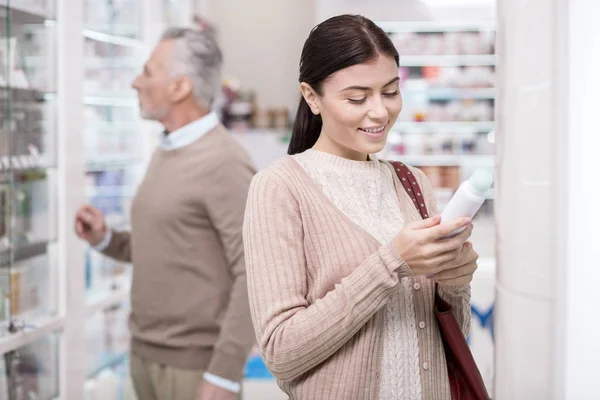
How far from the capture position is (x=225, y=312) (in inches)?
100

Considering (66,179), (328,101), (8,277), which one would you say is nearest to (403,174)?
(328,101)

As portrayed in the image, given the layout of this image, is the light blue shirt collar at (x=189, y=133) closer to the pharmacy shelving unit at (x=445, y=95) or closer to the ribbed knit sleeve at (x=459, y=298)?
the ribbed knit sleeve at (x=459, y=298)

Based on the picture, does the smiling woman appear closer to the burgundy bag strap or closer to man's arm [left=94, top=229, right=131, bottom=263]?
the burgundy bag strap

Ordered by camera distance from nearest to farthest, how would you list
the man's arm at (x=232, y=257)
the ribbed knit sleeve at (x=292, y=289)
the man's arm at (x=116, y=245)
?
1. the ribbed knit sleeve at (x=292, y=289)
2. the man's arm at (x=232, y=257)
3. the man's arm at (x=116, y=245)

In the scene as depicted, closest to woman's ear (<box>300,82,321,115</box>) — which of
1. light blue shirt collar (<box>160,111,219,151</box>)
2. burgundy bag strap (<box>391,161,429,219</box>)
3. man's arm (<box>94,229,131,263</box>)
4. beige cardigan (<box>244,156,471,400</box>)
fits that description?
beige cardigan (<box>244,156,471,400</box>)

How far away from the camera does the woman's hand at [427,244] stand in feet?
4.00

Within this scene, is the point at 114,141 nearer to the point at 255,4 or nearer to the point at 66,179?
the point at 66,179

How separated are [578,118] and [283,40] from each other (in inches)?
240

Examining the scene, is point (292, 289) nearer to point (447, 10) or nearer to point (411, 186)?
point (411, 186)

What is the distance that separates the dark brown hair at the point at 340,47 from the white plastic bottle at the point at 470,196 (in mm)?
314

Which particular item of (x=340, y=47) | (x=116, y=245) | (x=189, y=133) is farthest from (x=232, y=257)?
(x=340, y=47)

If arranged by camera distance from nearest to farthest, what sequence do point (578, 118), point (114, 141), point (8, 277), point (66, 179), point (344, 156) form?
point (578, 118)
point (344, 156)
point (8, 277)
point (66, 179)
point (114, 141)

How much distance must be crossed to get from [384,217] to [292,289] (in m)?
0.23

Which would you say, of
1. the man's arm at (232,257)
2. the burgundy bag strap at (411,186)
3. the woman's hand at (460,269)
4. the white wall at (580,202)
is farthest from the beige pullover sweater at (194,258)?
the white wall at (580,202)
